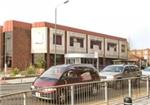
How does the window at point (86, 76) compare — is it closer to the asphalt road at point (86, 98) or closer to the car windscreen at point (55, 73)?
the car windscreen at point (55, 73)

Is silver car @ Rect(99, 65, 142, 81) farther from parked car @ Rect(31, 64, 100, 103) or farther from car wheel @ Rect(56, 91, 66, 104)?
car wheel @ Rect(56, 91, 66, 104)

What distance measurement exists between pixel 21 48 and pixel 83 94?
47.2 metres

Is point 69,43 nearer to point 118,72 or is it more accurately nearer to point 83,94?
point 118,72

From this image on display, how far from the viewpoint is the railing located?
8617mm

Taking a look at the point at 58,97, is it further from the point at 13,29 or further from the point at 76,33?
the point at 76,33

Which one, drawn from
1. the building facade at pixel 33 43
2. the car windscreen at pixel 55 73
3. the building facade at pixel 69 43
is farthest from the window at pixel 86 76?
the building facade at pixel 69 43

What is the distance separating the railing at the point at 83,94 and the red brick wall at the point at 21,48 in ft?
143

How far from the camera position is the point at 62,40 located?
60906mm

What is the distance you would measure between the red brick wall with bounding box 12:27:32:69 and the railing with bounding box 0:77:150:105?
43.5m

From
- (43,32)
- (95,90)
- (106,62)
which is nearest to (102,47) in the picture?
(106,62)

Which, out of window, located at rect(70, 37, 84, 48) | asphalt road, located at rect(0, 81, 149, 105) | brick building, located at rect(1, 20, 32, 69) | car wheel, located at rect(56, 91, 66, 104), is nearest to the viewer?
asphalt road, located at rect(0, 81, 149, 105)

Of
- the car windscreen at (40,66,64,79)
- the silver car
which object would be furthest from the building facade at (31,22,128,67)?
the car windscreen at (40,66,64,79)

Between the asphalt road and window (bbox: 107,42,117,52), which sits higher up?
window (bbox: 107,42,117,52)

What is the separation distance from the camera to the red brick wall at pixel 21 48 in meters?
56.2
